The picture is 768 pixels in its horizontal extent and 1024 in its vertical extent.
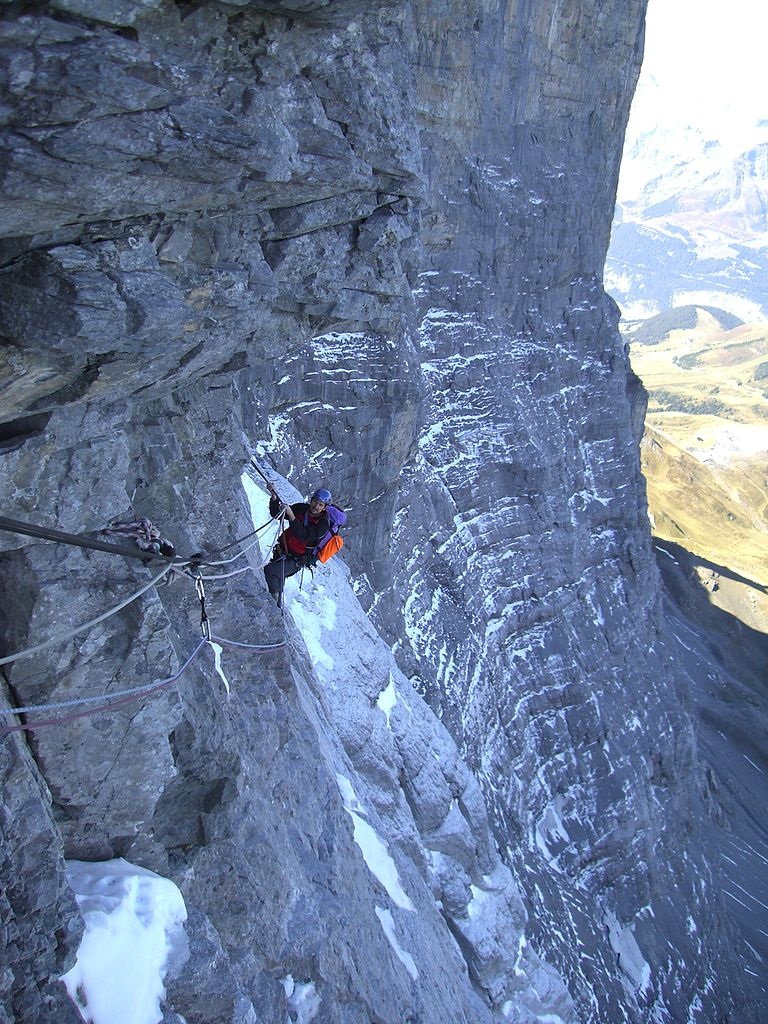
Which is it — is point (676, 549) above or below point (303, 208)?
below

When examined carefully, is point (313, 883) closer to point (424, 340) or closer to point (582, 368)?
point (424, 340)

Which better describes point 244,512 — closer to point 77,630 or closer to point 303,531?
point 303,531

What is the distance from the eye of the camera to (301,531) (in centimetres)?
988

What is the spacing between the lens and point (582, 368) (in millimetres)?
32375

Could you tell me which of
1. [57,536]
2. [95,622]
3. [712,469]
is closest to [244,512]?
[95,622]

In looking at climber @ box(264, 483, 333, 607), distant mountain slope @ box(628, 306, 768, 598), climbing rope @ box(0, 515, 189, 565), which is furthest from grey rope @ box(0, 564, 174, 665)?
distant mountain slope @ box(628, 306, 768, 598)

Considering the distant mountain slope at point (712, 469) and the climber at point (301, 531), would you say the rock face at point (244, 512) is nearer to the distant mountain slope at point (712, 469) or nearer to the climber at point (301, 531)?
the climber at point (301, 531)

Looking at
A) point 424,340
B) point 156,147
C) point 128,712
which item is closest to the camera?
point 156,147

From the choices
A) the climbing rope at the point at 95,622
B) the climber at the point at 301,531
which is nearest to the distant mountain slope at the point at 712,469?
the climber at the point at 301,531

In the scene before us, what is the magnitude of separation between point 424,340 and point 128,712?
20.7 metres

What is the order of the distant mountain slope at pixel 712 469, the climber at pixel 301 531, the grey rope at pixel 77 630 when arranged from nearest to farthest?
the grey rope at pixel 77 630, the climber at pixel 301 531, the distant mountain slope at pixel 712 469

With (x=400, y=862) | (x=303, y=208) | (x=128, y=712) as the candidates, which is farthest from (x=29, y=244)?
(x=400, y=862)

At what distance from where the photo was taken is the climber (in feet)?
32.0

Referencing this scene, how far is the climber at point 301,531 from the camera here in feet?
32.0
